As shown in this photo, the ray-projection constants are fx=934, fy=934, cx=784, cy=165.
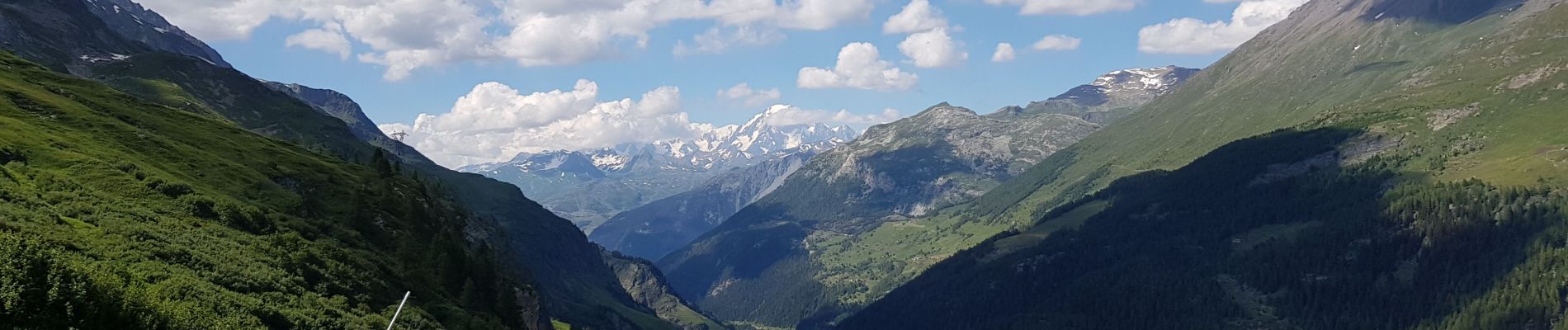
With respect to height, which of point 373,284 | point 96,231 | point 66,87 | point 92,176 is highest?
point 66,87

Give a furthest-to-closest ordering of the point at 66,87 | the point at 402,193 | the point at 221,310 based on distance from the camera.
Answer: the point at 66,87
the point at 402,193
the point at 221,310

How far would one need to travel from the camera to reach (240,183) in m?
100

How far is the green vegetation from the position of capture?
4547 cm

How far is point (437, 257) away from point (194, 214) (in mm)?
23993

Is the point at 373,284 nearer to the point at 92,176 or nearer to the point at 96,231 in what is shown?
the point at 96,231

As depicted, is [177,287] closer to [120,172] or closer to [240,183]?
[120,172]

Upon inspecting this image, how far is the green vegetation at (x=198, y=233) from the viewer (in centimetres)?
4547

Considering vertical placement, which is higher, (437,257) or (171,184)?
(171,184)

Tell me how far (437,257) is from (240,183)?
23.0 metres

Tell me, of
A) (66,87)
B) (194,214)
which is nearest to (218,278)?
(194,214)

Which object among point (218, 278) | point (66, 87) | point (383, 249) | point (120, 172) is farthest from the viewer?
point (66, 87)

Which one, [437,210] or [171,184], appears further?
[437,210]

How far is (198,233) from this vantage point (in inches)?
2872

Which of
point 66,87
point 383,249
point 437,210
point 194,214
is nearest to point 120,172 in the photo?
point 194,214
